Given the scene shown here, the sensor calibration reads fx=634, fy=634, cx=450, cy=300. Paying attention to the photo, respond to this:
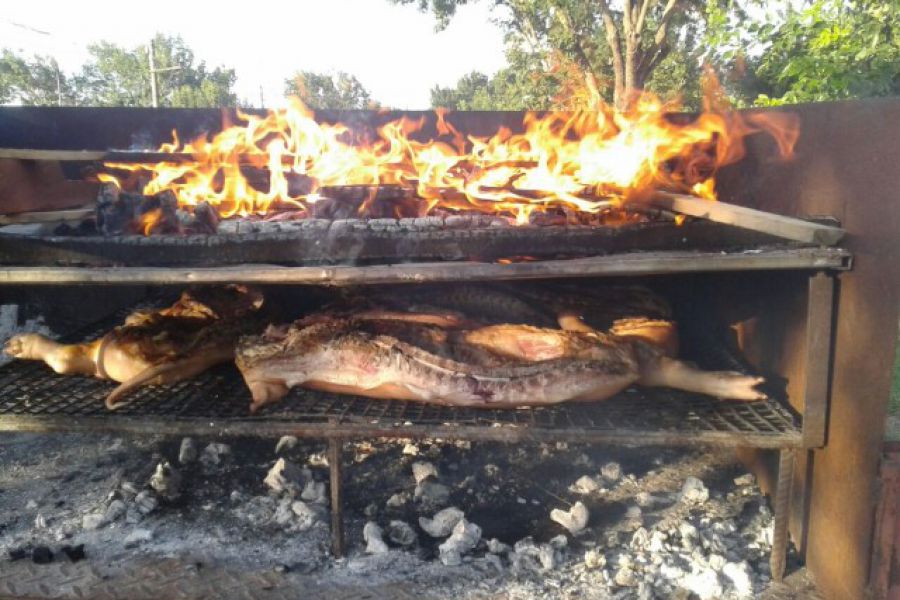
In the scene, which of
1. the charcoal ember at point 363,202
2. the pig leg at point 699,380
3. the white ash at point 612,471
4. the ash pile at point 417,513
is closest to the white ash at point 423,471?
the ash pile at point 417,513

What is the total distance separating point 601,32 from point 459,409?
2066cm

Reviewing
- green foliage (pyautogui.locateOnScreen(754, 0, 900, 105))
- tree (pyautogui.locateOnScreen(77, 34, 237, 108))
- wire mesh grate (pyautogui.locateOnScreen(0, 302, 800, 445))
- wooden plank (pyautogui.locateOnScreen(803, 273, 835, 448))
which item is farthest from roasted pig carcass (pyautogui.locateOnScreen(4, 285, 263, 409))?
tree (pyautogui.locateOnScreen(77, 34, 237, 108))

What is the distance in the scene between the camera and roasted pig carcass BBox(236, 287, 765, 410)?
9.79 ft

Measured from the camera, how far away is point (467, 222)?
10.8 feet

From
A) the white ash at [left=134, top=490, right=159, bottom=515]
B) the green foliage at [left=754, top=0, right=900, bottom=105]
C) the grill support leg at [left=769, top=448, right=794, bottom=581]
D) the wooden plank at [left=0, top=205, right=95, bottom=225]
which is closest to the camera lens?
the grill support leg at [left=769, top=448, right=794, bottom=581]

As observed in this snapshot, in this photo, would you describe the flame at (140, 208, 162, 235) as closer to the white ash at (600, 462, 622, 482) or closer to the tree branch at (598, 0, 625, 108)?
the white ash at (600, 462, 622, 482)

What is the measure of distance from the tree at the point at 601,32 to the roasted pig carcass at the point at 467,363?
1356 centimetres

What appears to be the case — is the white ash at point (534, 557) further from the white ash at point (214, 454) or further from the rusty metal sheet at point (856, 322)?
the white ash at point (214, 454)

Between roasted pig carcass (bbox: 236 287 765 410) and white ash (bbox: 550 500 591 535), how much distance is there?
76 centimetres

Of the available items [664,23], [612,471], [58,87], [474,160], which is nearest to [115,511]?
[612,471]

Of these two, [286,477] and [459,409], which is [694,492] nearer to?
[459,409]

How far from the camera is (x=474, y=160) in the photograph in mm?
4488

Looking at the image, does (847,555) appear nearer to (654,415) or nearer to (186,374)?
(654,415)

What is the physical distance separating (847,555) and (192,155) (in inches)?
171
